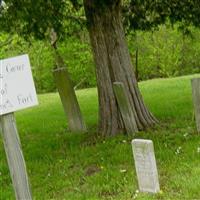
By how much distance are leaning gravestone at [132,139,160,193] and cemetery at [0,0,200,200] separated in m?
0.01

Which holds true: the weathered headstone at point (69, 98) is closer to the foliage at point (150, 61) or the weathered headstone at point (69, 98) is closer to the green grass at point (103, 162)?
the green grass at point (103, 162)

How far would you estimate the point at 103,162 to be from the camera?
7.23 m

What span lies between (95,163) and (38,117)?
733cm

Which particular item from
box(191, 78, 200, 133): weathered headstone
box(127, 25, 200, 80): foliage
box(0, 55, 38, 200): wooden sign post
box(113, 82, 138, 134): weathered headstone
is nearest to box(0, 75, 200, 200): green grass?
box(113, 82, 138, 134): weathered headstone

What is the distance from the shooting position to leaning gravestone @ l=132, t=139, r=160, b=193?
17.6 ft


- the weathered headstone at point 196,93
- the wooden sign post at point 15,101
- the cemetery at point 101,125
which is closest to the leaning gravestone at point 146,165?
the cemetery at point 101,125

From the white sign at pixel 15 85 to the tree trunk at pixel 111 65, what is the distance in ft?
14.8

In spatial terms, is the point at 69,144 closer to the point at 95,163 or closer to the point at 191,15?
the point at 95,163

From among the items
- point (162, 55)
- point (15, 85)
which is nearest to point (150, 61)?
point (162, 55)

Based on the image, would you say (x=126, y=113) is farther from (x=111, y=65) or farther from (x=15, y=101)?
(x=15, y=101)

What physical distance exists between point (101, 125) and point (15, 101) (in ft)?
Result: 16.2

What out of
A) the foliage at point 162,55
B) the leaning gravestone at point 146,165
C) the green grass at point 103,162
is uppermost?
the leaning gravestone at point 146,165

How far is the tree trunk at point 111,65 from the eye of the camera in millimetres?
9109

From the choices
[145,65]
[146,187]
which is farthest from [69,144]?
[145,65]
